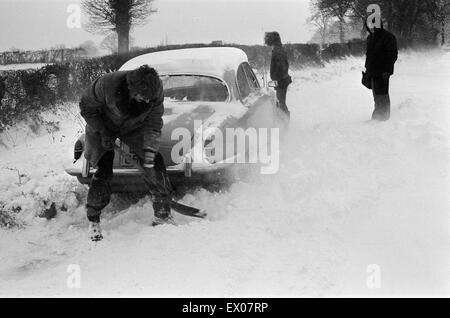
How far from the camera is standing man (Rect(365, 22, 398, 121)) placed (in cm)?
699

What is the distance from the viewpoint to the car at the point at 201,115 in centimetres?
457

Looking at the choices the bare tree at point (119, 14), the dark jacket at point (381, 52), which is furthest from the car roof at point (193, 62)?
the bare tree at point (119, 14)

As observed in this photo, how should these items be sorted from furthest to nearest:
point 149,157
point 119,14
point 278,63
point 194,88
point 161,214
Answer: point 119,14, point 278,63, point 194,88, point 161,214, point 149,157

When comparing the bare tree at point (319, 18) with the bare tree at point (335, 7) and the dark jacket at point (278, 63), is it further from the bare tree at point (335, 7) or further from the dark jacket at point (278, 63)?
the dark jacket at point (278, 63)

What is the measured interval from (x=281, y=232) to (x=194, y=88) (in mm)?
2918

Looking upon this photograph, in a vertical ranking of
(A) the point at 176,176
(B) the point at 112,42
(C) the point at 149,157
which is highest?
(B) the point at 112,42

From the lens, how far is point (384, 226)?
3967mm

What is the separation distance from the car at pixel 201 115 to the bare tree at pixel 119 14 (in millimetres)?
16833

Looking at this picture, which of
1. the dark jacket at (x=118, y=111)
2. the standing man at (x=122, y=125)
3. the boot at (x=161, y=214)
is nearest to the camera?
the standing man at (x=122, y=125)

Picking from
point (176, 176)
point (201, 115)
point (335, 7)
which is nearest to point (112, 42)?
point (335, 7)

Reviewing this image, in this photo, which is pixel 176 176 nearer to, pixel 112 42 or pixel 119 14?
pixel 119 14

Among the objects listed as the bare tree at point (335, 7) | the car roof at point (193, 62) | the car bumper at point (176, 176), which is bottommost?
the car bumper at point (176, 176)

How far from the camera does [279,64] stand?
8.15m

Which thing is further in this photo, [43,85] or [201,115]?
[43,85]
